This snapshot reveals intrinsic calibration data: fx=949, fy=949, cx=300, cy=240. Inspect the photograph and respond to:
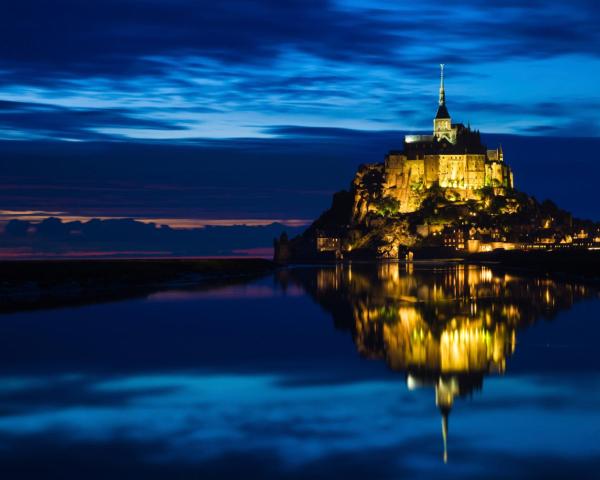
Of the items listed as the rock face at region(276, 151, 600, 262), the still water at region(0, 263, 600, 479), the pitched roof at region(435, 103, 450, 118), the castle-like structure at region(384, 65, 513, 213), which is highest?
the pitched roof at region(435, 103, 450, 118)

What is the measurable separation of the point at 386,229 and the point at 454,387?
149 m

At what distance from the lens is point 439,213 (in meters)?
162

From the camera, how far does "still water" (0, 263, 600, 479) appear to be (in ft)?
38.7

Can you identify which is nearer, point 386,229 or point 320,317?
point 320,317

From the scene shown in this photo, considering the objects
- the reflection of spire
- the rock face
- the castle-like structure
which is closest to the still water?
the reflection of spire

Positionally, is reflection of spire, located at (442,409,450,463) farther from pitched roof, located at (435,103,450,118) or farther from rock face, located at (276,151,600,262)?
pitched roof, located at (435,103,450,118)

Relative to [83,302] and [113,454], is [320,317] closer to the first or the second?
[83,302]

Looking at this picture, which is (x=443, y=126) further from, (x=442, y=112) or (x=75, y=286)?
(x=75, y=286)

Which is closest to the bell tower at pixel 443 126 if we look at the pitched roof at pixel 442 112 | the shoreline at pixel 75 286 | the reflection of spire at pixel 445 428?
the pitched roof at pixel 442 112

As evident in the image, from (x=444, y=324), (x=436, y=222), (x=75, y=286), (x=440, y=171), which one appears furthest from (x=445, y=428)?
(x=440, y=171)

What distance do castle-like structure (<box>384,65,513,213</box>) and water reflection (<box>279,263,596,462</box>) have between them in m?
114

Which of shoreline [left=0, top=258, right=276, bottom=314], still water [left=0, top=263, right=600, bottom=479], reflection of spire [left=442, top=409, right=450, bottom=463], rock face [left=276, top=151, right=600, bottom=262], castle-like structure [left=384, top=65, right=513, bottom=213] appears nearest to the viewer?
still water [left=0, top=263, right=600, bottom=479]

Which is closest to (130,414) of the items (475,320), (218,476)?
(218,476)

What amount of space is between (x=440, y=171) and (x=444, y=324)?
139 metres
